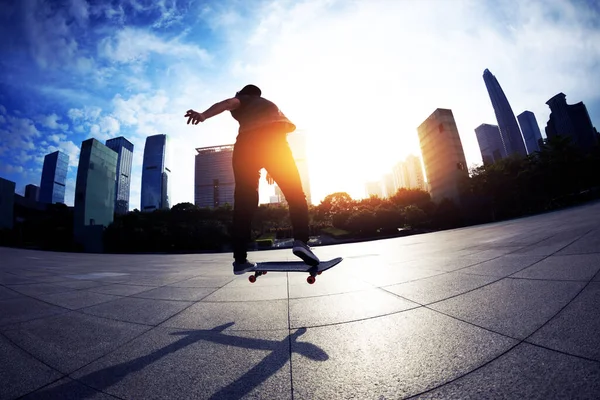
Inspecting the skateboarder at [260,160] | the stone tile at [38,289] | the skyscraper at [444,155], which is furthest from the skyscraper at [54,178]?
the skateboarder at [260,160]

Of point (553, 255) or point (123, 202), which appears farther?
point (123, 202)

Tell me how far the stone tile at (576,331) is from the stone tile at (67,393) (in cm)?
233

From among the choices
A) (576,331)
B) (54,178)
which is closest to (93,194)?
(576,331)

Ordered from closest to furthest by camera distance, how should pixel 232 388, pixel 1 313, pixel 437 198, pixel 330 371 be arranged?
1. pixel 232 388
2. pixel 330 371
3. pixel 1 313
4. pixel 437 198

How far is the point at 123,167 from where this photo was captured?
172375mm

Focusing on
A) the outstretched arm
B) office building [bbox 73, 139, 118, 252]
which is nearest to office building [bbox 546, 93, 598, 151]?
the outstretched arm

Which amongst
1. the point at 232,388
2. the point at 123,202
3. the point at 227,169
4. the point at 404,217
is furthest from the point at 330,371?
the point at 123,202

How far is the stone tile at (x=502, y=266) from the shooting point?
3.04 metres

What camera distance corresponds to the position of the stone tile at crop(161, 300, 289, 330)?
84.2 inches

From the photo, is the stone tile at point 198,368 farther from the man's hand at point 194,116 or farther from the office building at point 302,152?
the office building at point 302,152

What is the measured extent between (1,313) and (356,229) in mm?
35400

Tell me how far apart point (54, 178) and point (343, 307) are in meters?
221

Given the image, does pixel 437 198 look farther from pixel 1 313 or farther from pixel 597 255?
pixel 1 313

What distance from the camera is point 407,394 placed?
1.07m
